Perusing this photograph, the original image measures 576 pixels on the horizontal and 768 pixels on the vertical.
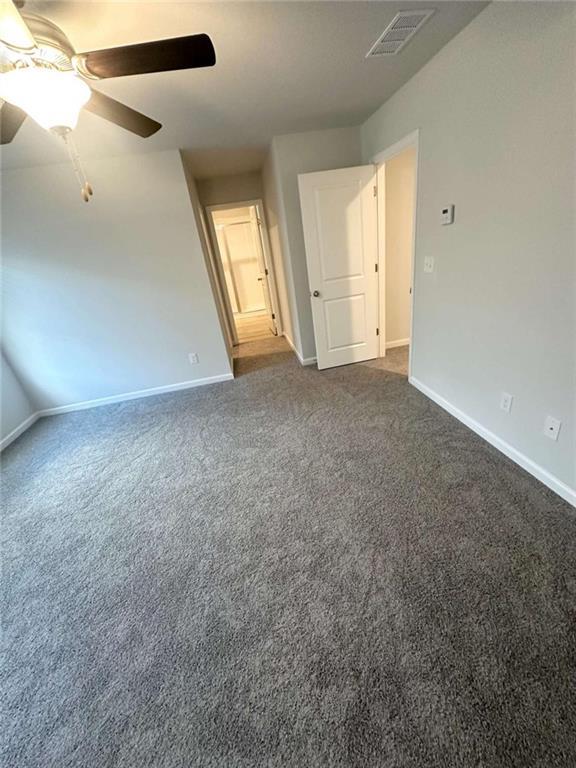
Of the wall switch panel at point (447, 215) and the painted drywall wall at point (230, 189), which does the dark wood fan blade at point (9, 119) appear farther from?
the painted drywall wall at point (230, 189)

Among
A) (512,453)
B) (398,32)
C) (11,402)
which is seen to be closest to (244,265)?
(11,402)

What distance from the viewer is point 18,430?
3148 millimetres

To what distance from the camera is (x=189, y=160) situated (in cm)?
315

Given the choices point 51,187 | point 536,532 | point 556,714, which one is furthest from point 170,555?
point 51,187

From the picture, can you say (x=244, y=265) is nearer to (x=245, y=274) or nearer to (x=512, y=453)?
(x=245, y=274)

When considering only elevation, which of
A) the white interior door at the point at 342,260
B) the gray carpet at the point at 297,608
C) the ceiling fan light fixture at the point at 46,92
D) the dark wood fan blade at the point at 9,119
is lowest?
the gray carpet at the point at 297,608

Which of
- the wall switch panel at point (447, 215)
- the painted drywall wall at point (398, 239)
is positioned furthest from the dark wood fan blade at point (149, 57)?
the painted drywall wall at point (398, 239)

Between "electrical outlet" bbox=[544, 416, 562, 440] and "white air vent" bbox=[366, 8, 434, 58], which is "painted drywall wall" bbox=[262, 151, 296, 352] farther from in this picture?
"electrical outlet" bbox=[544, 416, 562, 440]

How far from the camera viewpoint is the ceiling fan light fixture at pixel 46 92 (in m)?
1.11

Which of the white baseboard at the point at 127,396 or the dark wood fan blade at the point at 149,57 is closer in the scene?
the dark wood fan blade at the point at 149,57

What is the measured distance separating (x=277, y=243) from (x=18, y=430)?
12.0 ft

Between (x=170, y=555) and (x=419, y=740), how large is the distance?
49.5 inches

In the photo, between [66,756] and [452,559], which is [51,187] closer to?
[66,756]

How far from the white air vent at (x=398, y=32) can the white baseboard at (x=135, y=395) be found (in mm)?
2912
